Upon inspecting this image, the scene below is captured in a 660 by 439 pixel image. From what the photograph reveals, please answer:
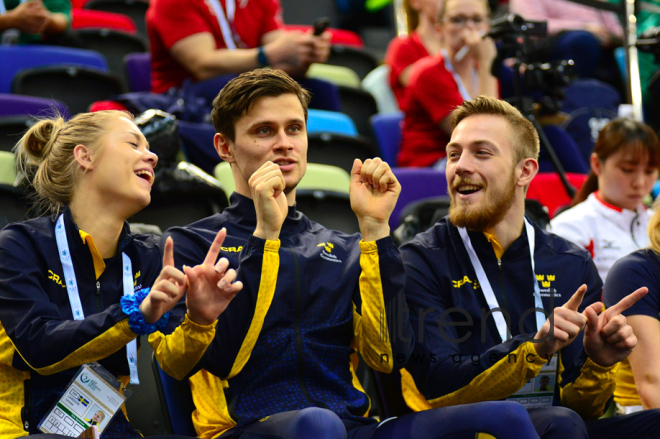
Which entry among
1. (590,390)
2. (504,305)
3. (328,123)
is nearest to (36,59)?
(328,123)

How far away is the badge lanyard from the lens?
3992 mm

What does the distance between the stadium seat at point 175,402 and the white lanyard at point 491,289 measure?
Result: 813mm

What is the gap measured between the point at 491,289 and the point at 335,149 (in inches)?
64.1

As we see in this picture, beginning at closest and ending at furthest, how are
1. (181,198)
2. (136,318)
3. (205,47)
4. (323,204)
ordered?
(136,318)
(181,198)
(323,204)
(205,47)

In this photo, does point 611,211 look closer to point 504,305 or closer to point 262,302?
point 504,305

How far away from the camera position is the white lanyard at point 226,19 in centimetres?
399

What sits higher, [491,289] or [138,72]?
[138,72]

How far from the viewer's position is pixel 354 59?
5711 millimetres

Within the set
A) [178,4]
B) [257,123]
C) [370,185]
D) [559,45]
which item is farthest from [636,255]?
[559,45]

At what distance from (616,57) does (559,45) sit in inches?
19.1

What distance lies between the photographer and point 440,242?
A: 2299mm

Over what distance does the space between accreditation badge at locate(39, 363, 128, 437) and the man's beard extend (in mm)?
1011

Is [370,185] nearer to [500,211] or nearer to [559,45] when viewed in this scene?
[500,211]

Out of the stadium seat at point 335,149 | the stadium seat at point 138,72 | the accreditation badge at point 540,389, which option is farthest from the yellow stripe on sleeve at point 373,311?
the stadium seat at point 138,72
